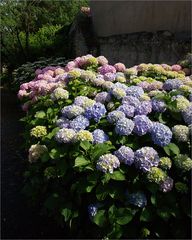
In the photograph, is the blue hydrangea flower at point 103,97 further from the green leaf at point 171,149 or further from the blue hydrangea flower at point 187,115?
the green leaf at point 171,149

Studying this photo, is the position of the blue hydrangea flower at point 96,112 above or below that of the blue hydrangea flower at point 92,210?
above

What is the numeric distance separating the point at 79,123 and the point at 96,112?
0.17 metres

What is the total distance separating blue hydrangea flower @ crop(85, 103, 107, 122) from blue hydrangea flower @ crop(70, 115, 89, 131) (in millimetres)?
54

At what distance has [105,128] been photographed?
9.28ft

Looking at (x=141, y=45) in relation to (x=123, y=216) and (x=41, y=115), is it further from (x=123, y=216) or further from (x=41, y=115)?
(x=123, y=216)

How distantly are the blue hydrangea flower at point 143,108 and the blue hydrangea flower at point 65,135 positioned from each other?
50 centimetres

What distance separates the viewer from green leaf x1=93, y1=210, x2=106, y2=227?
7.86 ft

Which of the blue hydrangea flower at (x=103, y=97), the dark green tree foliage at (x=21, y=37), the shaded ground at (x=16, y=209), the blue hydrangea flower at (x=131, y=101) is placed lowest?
the shaded ground at (x=16, y=209)

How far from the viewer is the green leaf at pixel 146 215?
A: 2.40 m

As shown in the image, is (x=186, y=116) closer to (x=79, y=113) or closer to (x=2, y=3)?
(x=79, y=113)

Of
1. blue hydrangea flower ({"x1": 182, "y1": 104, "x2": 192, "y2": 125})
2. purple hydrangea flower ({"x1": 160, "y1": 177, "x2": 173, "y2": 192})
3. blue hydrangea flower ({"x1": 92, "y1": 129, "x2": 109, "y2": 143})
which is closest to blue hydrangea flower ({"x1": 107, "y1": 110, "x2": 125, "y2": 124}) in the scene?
blue hydrangea flower ({"x1": 92, "y1": 129, "x2": 109, "y2": 143})

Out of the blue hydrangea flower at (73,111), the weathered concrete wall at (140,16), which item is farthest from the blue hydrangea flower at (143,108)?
the weathered concrete wall at (140,16)

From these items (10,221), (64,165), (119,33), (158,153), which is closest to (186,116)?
(158,153)

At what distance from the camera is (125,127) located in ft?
8.61
